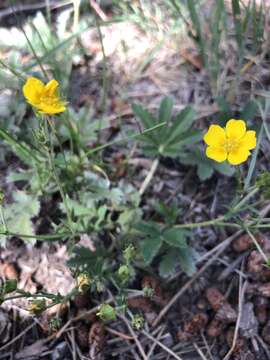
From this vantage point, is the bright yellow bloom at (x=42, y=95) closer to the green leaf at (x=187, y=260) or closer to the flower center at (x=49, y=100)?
the flower center at (x=49, y=100)

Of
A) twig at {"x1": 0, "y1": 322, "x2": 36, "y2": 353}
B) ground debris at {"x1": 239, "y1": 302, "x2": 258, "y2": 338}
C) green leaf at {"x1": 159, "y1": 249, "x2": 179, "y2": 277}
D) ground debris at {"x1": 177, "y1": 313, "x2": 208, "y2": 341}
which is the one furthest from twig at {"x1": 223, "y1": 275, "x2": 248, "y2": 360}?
twig at {"x1": 0, "y1": 322, "x2": 36, "y2": 353}

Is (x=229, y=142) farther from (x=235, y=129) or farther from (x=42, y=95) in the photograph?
(x=42, y=95)

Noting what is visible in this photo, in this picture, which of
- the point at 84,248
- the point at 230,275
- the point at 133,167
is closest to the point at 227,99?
the point at 133,167

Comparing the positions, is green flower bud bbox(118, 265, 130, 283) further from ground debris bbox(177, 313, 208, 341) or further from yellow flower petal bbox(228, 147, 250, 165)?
yellow flower petal bbox(228, 147, 250, 165)

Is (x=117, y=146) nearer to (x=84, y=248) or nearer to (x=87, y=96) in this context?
(x=87, y=96)

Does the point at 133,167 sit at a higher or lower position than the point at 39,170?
lower

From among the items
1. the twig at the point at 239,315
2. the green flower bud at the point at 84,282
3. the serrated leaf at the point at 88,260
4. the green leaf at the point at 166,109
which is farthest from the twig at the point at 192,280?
the green leaf at the point at 166,109
